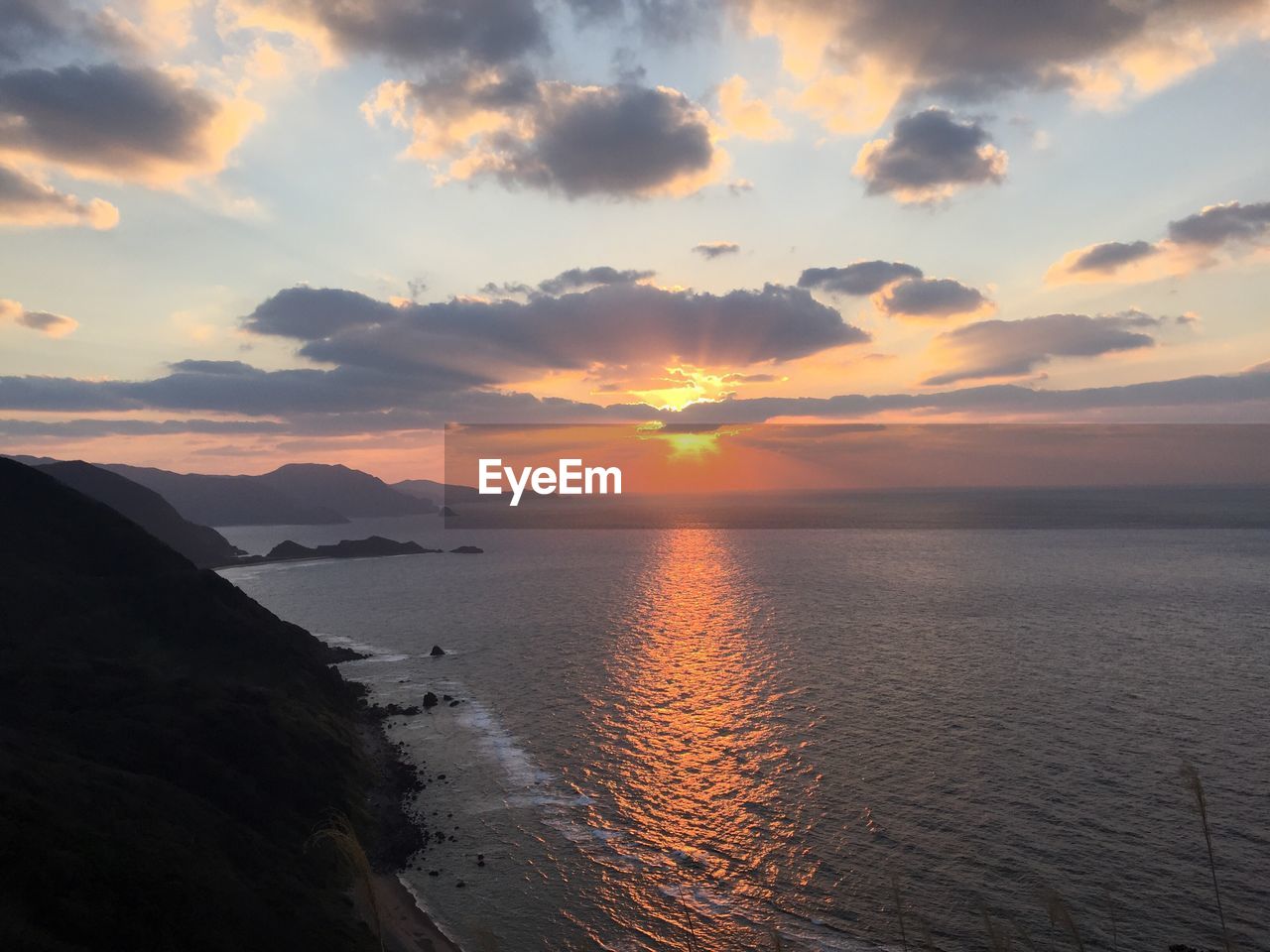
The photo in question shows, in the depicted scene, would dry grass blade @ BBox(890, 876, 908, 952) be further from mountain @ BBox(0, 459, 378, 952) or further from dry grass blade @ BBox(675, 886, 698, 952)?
mountain @ BBox(0, 459, 378, 952)

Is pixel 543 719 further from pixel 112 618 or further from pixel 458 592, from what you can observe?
pixel 458 592

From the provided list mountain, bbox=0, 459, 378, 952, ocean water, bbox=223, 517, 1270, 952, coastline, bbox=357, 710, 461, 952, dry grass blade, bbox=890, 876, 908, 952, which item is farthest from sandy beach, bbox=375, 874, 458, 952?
dry grass blade, bbox=890, 876, 908, 952

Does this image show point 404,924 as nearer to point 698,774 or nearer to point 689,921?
point 689,921

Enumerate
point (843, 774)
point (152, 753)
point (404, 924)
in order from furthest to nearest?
point (843, 774)
point (152, 753)
point (404, 924)

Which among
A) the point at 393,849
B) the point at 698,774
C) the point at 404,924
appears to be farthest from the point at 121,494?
the point at 404,924

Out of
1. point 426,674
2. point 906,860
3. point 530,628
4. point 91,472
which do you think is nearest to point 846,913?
point 906,860
